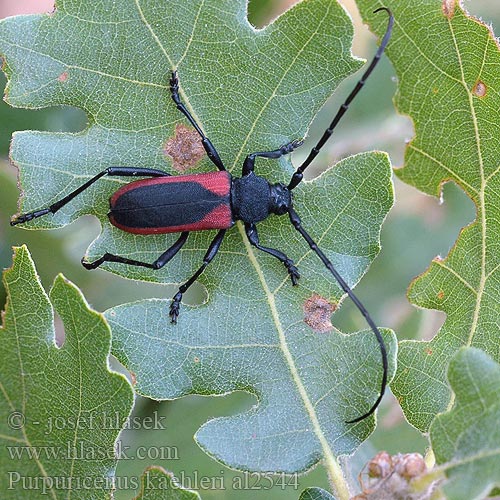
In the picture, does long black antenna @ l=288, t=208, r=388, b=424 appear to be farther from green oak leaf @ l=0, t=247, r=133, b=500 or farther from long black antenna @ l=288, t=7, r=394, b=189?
green oak leaf @ l=0, t=247, r=133, b=500

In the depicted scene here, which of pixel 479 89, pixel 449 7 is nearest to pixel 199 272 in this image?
pixel 479 89

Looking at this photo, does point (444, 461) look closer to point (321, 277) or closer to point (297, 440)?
point (297, 440)

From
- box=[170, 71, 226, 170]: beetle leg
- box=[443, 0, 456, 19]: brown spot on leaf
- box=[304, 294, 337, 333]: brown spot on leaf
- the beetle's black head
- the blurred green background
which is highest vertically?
box=[443, 0, 456, 19]: brown spot on leaf

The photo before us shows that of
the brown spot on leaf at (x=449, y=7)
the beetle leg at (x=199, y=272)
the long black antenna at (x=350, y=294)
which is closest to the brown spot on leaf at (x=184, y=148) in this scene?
the beetle leg at (x=199, y=272)

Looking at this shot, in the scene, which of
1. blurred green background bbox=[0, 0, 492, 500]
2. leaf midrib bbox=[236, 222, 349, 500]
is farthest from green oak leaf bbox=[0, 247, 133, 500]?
blurred green background bbox=[0, 0, 492, 500]

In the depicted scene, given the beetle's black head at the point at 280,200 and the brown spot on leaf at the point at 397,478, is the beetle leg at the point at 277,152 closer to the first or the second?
the beetle's black head at the point at 280,200

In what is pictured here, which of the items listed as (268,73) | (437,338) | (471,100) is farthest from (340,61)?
(437,338)
